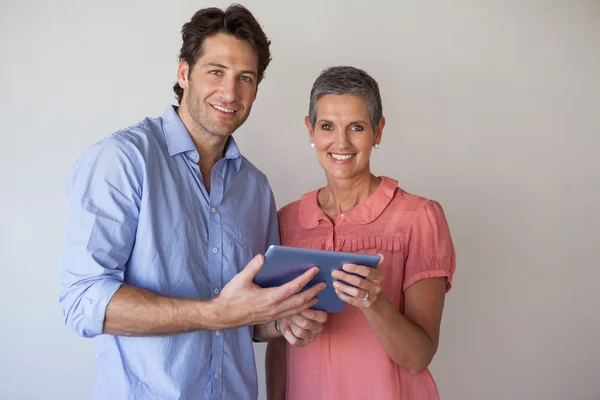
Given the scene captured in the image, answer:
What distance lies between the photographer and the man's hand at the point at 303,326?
168 cm

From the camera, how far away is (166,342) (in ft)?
5.12

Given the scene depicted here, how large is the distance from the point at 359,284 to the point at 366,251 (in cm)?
41

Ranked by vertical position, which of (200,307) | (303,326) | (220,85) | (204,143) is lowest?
(303,326)

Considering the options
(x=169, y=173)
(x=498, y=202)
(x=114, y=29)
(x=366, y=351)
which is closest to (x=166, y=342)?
(x=169, y=173)

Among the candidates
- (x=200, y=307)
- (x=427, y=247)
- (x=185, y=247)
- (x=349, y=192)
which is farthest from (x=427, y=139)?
(x=200, y=307)

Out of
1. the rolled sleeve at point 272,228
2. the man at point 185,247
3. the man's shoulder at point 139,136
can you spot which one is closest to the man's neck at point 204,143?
the man at point 185,247

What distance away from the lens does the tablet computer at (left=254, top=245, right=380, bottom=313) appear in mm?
1336

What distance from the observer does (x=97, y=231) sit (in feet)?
4.82

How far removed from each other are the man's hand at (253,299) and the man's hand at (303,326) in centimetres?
16

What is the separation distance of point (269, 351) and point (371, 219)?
2.21 ft

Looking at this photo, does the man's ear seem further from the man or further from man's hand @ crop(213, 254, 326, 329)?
man's hand @ crop(213, 254, 326, 329)

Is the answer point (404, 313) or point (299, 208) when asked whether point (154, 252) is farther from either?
point (404, 313)

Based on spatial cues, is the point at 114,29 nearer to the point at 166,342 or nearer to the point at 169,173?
the point at 169,173

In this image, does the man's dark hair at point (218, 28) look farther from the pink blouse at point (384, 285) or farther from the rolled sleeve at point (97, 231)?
the pink blouse at point (384, 285)
